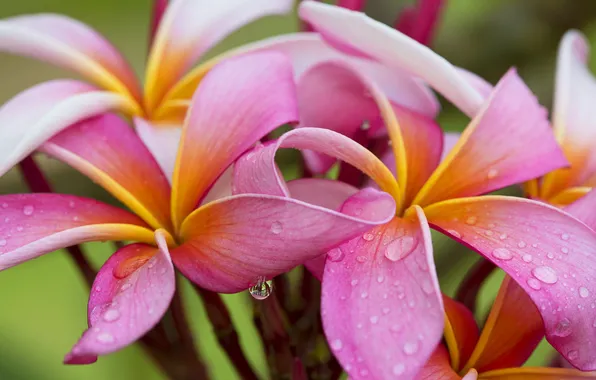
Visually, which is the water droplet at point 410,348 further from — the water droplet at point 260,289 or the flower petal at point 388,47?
the flower petal at point 388,47

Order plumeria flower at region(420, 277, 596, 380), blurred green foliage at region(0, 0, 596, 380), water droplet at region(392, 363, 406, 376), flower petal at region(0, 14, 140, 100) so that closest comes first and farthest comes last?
water droplet at region(392, 363, 406, 376)
plumeria flower at region(420, 277, 596, 380)
flower petal at region(0, 14, 140, 100)
blurred green foliage at region(0, 0, 596, 380)

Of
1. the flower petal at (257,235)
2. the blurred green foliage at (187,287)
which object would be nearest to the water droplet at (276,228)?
the flower petal at (257,235)

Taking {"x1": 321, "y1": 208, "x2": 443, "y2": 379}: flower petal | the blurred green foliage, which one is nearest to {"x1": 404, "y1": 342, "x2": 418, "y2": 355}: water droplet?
{"x1": 321, "y1": 208, "x2": 443, "y2": 379}: flower petal

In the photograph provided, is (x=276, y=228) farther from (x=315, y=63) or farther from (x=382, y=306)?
(x=315, y=63)

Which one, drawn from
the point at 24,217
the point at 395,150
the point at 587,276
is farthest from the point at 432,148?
the point at 24,217

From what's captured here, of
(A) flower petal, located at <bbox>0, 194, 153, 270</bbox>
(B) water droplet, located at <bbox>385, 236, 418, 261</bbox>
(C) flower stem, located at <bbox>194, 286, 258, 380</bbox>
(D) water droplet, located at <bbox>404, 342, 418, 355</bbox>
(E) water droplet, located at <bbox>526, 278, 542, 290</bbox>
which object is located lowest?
(C) flower stem, located at <bbox>194, 286, 258, 380</bbox>

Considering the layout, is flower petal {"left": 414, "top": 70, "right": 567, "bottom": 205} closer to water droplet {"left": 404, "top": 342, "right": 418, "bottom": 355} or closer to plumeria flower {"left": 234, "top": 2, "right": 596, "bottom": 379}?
plumeria flower {"left": 234, "top": 2, "right": 596, "bottom": 379}
